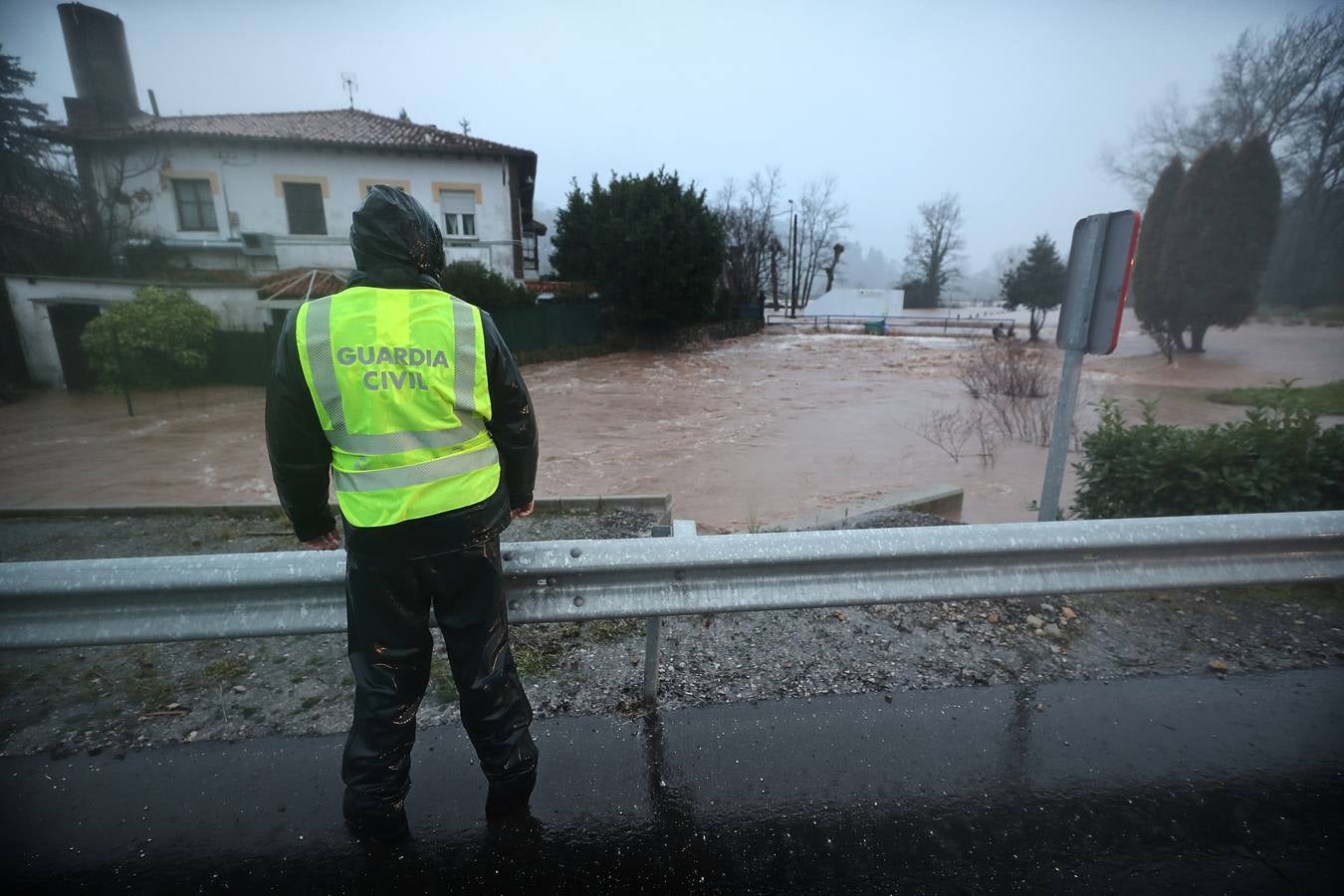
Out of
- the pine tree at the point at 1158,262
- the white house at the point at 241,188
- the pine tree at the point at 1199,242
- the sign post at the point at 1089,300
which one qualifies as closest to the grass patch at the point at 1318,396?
the pine tree at the point at 1199,242

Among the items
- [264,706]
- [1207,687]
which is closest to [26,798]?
[264,706]

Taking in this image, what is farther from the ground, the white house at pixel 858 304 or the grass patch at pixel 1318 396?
the white house at pixel 858 304

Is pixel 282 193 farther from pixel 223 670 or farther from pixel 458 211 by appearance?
pixel 223 670

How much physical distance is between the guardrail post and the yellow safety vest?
921mm

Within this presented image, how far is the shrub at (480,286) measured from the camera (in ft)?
66.0

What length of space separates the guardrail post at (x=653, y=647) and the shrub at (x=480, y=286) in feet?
62.5

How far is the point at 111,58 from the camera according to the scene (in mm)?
18141

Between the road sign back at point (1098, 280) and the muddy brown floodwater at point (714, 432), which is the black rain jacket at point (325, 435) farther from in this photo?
the muddy brown floodwater at point (714, 432)

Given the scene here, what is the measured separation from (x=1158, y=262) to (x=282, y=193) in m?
29.7

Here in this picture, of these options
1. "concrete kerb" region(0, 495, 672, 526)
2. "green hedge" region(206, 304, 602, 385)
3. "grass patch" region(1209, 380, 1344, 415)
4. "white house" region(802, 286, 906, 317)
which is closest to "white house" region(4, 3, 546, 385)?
"green hedge" region(206, 304, 602, 385)

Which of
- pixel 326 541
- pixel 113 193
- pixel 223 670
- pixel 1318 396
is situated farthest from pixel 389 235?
pixel 113 193

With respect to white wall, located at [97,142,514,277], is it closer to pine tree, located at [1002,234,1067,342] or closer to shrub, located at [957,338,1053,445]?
shrub, located at [957,338,1053,445]

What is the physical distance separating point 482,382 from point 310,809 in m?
1.51

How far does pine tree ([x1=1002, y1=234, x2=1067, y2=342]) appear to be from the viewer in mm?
31495
